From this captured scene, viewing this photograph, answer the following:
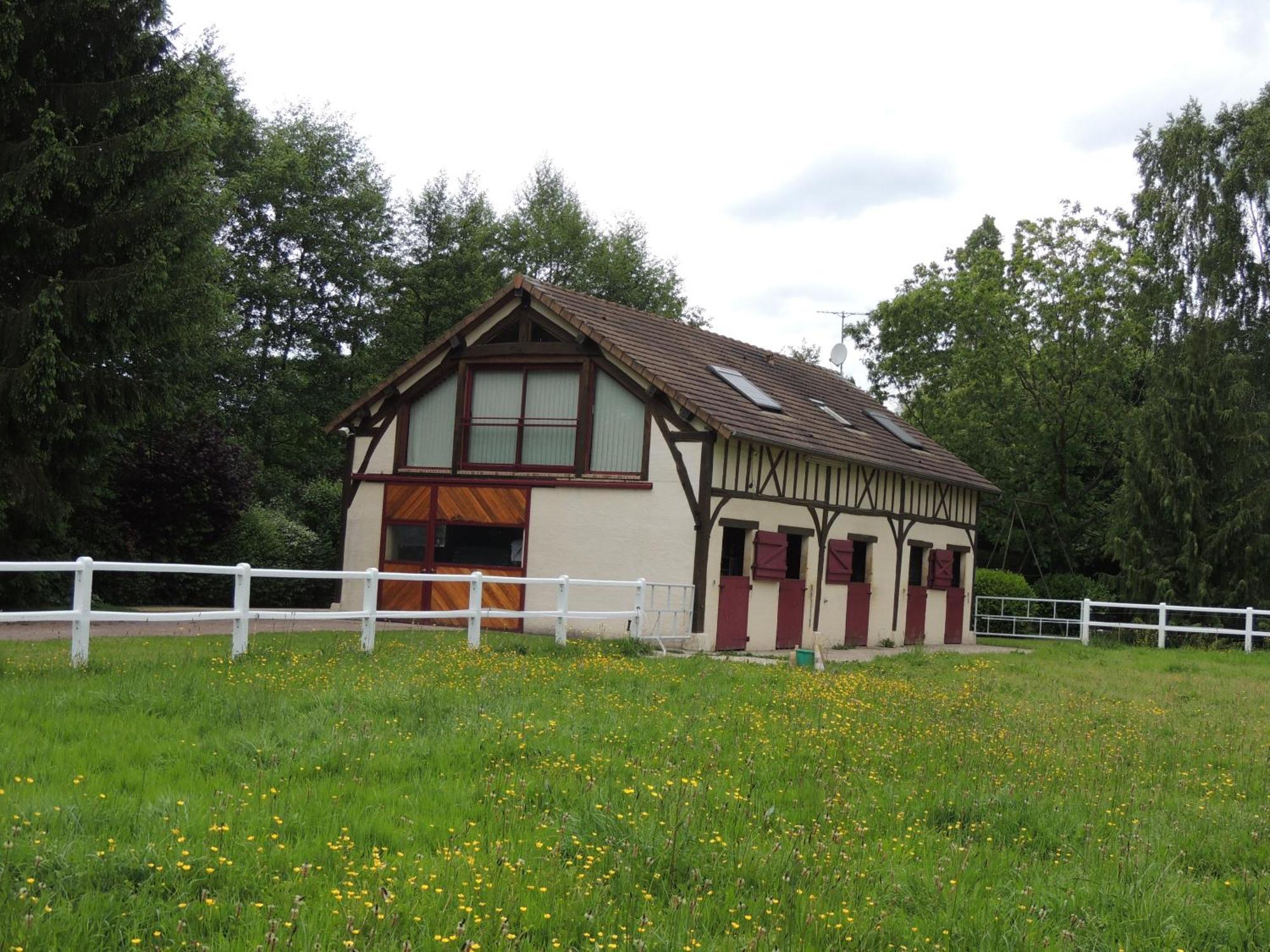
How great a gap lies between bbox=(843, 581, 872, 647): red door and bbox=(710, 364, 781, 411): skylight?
12.3 ft

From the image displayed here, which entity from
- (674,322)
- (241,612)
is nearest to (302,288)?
(674,322)

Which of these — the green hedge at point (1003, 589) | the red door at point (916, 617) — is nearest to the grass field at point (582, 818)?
the red door at point (916, 617)

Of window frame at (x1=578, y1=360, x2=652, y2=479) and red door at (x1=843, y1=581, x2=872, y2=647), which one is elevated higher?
window frame at (x1=578, y1=360, x2=652, y2=479)

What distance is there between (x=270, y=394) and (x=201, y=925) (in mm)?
29339

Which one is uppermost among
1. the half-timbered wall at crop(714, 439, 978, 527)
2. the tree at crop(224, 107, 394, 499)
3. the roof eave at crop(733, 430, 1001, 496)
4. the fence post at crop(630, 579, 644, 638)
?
the tree at crop(224, 107, 394, 499)

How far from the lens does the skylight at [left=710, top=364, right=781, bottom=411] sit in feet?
66.4

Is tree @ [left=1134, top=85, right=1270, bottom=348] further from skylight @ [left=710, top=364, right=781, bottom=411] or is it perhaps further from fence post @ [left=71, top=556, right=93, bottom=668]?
fence post @ [left=71, top=556, right=93, bottom=668]

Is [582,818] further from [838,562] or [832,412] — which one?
[832,412]

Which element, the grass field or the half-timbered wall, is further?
the half-timbered wall

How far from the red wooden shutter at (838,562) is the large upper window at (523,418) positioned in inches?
200

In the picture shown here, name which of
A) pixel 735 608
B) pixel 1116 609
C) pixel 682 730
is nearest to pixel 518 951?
pixel 682 730

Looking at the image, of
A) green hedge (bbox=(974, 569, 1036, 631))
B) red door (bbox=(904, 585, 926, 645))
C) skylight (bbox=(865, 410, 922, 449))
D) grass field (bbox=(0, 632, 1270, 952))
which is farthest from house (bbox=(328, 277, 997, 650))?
green hedge (bbox=(974, 569, 1036, 631))

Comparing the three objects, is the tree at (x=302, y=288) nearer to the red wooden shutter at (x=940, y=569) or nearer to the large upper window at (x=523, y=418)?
the large upper window at (x=523, y=418)

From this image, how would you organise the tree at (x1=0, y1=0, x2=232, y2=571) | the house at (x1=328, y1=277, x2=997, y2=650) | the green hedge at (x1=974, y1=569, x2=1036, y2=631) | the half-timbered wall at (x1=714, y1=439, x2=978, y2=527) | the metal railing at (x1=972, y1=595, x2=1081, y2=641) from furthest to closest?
the green hedge at (x1=974, y1=569, x2=1036, y2=631)
the metal railing at (x1=972, y1=595, x2=1081, y2=641)
the half-timbered wall at (x1=714, y1=439, x2=978, y2=527)
the house at (x1=328, y1=277, x2=997, y2=650)
the tree at (x1=0, y1=0, x2=232, y2=571)
